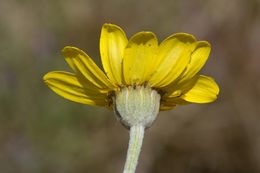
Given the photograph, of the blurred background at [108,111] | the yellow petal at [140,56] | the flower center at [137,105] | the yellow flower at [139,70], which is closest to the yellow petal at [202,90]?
the yellow flower at [139,70]

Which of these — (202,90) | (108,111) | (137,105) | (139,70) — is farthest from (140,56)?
(108,111)

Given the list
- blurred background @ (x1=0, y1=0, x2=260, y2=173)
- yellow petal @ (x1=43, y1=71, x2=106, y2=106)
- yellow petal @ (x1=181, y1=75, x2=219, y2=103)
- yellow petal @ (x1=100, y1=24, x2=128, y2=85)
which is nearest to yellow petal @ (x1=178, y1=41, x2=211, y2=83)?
yellow petal @ (x1=181, y1=75, x2=219, y2=103)

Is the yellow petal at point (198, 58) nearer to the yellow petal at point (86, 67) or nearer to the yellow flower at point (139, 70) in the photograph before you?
the yellow flower at point (139, 70)

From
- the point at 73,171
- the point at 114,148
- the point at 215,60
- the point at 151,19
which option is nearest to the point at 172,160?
the point at 114,148

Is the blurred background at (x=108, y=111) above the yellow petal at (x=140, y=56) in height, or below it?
below

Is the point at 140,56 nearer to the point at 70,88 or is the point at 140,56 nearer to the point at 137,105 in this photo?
the point at 137,105

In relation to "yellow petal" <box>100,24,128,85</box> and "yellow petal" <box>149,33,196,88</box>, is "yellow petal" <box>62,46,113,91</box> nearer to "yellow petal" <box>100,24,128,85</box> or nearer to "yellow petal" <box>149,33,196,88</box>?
"yellow petal" <box>100,24,128,85</box>
